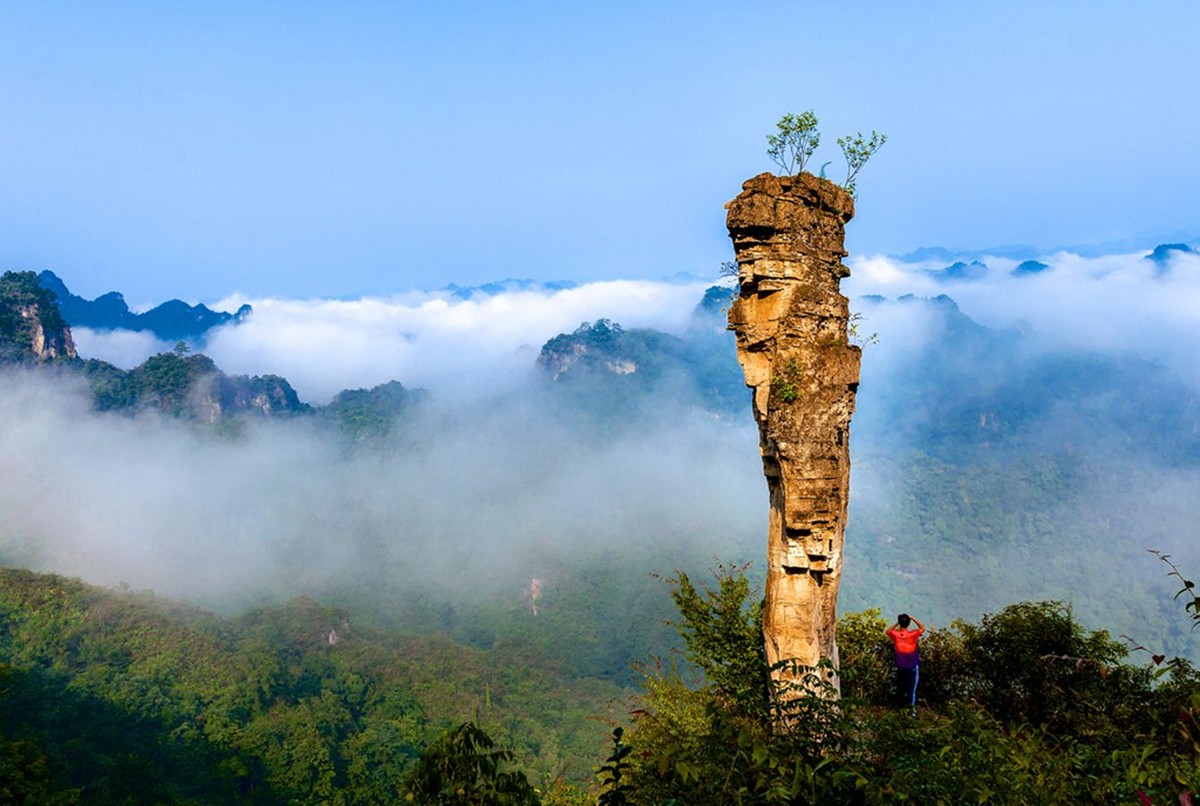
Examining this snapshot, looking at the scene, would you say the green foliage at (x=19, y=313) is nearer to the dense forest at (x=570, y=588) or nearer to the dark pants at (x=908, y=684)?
the dense forest at (x=570, y=588)

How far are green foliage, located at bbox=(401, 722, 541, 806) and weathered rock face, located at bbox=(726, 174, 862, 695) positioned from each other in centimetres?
759

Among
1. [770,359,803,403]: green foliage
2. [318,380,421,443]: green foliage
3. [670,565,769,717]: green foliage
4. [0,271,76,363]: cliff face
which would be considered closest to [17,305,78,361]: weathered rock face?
[0,271,76,363]: cliff face

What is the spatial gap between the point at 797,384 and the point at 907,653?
4.96m

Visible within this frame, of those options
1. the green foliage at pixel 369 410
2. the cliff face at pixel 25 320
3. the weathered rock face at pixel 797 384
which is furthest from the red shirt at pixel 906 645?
the green foliage at pixel 369 410

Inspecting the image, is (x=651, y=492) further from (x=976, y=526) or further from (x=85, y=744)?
(x=85, y=744)

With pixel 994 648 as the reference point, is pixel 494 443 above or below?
above

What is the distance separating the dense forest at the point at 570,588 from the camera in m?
4.86

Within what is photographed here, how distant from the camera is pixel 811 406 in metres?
10.1

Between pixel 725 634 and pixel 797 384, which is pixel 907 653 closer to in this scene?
pixel 725 634

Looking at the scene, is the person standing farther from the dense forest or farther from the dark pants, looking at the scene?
the dense forest

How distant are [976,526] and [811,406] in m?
132

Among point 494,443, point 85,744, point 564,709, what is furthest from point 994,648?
point 494,443

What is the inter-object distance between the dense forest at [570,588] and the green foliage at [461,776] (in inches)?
0.9

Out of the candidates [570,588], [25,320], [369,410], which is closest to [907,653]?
[570,588]
